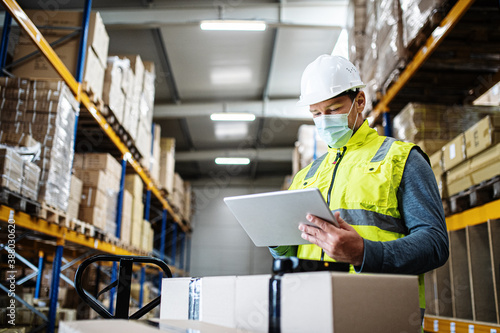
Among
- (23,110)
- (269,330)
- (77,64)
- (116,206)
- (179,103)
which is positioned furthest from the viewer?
(179,103)

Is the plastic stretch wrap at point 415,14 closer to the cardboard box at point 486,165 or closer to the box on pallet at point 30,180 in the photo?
the cardboard box at point 486,165

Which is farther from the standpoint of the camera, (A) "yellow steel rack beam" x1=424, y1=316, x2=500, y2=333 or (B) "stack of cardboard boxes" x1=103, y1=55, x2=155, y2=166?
(B) "stack of cardboard boxes" x1=103, y1=55, x2=155, y2=166

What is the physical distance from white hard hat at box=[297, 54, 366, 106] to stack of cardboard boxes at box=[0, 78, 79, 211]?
2.97 meters

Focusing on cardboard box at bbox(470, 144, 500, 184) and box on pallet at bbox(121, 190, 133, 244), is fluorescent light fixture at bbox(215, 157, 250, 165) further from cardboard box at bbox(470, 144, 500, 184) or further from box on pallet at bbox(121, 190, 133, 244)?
cardboard box at bbox(470, 144, 500, 184)

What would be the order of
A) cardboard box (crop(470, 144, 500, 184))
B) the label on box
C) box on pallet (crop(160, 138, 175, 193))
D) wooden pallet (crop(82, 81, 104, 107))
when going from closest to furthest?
cardboard box (crop(470, 144, 500, 184)) → the label on box → wooden pallet (crop(82, 81, 104, 107)) → box on pallet (crop(160, 138, 175, 193))

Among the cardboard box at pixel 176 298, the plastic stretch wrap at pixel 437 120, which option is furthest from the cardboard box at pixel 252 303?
the plastic stretch wrap at pixel 437 120

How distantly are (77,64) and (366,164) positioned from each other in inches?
162

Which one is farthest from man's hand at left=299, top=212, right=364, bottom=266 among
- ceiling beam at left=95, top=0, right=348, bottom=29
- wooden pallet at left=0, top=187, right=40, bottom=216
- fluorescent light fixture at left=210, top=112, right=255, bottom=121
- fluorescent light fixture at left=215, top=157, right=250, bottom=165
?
fluorescent light fixture at left=215, top=157, right=250, bottom=165

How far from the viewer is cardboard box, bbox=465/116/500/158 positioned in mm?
3154

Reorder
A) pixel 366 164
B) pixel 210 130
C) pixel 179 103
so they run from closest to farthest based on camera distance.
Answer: pixel 366 164 < pixel 179 103 < pixel 210 130

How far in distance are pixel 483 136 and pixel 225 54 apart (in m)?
7.29

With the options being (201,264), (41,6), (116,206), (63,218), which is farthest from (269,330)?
(201,264)

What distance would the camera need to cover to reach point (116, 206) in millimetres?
6980

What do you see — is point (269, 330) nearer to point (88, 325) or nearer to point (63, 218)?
point (88, 325)
